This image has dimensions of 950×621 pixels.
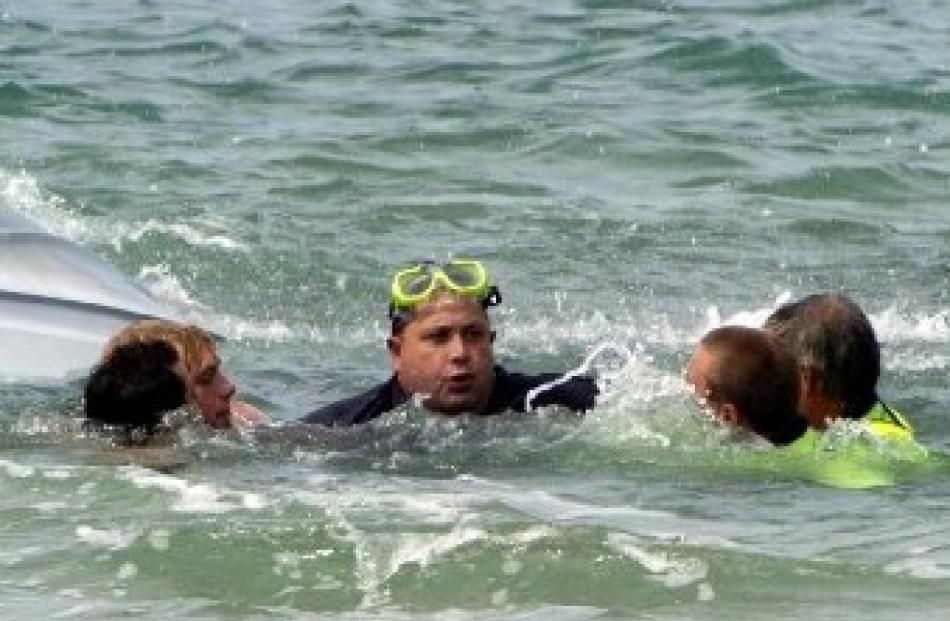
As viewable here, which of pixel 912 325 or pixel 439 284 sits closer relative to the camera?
pixel 439 284

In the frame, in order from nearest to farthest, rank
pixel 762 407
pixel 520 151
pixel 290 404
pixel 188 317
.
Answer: pixel 762 407, pixel 290 404, pixel 188 317, pixel 520 151

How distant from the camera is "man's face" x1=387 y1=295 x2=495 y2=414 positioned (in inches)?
361

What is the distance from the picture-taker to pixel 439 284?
933cm

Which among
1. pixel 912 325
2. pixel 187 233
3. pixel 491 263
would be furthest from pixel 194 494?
pixel 187 233

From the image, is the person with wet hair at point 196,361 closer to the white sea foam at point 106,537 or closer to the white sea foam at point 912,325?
the white sea foam at point 106,537

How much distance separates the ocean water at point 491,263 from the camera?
7.26 m

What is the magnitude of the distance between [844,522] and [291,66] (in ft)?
45.7

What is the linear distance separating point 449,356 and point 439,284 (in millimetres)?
300

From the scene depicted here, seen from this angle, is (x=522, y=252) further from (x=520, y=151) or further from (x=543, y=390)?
(x=543, y=390)

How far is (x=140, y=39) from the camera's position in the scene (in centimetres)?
2272

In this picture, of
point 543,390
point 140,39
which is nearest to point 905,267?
point 543,390

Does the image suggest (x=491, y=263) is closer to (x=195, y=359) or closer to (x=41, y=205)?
(x=41, y=205)

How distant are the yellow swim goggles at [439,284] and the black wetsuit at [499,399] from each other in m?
0.26

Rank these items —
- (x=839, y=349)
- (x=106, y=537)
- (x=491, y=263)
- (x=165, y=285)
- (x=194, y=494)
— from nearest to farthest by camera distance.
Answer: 1. (x=106, y=537)
2. (x=194, y=494)
3. (x=839, y=349)
4. (x=165, y=285)
5. (x=491, y=263)
